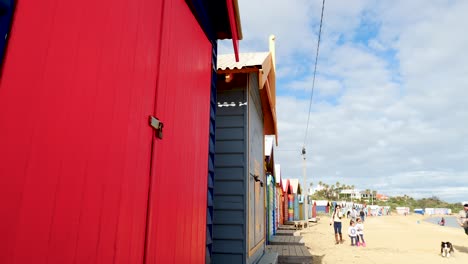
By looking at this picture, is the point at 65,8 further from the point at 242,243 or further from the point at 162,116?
the point at 242,243

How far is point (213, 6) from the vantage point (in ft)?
14.1

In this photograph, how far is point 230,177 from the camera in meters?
6.66

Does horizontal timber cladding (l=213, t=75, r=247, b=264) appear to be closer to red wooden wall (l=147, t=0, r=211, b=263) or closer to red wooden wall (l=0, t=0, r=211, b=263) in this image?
red wooden wall (l=147, t=0, r=211, b=263)

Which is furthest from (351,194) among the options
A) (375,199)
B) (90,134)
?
(90,134)

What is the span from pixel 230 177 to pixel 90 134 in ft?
16.8

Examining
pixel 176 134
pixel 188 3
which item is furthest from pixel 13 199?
pixel 188 3

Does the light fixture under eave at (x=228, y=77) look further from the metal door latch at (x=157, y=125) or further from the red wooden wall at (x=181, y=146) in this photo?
the metal door latch at (x=157, y=125)

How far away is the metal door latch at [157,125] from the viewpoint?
242cm

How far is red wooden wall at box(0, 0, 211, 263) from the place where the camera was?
49.5 inches

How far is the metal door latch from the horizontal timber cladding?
166 inches

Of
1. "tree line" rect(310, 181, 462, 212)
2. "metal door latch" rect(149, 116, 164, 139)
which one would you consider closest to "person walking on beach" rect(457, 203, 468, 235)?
"metal door latch" rect(149, 116, 164, 139)

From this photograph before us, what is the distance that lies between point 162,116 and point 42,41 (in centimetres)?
135

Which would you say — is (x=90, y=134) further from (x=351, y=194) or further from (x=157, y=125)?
(x=351, y=194)

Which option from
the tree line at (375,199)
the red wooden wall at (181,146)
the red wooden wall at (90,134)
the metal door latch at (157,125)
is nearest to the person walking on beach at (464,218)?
the red wooden wall at (181,146)
